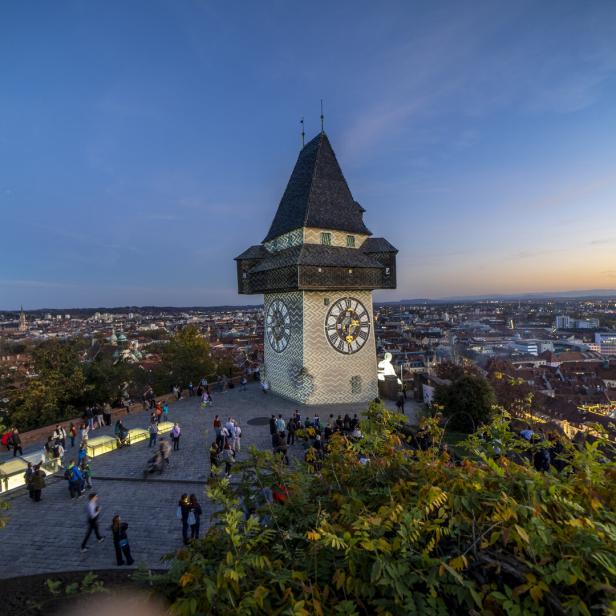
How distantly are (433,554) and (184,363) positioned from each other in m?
28.8

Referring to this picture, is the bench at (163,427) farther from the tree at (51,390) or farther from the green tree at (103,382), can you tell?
the green tree at (103,382)

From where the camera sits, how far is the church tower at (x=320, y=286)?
61.3 feet

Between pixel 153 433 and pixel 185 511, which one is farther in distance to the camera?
pixel 153 433

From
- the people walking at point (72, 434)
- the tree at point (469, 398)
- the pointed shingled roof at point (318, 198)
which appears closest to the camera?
the people walking at point (72, 434)

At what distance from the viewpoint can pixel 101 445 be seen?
41.7 feet

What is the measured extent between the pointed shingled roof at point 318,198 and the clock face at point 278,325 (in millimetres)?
4233

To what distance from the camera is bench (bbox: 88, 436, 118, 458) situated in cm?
1244

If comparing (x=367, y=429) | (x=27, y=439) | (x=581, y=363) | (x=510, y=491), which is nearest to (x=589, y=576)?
(x=510, y=491)

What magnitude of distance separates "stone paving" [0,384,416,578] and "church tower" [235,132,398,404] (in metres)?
4.94

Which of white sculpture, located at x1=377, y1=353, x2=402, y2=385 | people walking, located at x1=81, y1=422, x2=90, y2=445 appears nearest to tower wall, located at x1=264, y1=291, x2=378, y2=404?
white sculpture, located at x1=377, y1=353, x2=402, y2=385

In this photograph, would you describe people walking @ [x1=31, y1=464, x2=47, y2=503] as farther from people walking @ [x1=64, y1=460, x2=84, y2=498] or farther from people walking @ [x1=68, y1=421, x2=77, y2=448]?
people walking @ [x1=68, y1=421, x2=77, y2=448]

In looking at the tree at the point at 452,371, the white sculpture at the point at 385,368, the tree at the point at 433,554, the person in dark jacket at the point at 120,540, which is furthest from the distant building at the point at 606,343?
the tree at the point at 433,554

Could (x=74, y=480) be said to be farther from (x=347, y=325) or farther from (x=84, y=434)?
(x=347, y=325)

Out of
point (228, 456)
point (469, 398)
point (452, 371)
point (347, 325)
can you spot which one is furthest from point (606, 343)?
point (228, 456)
